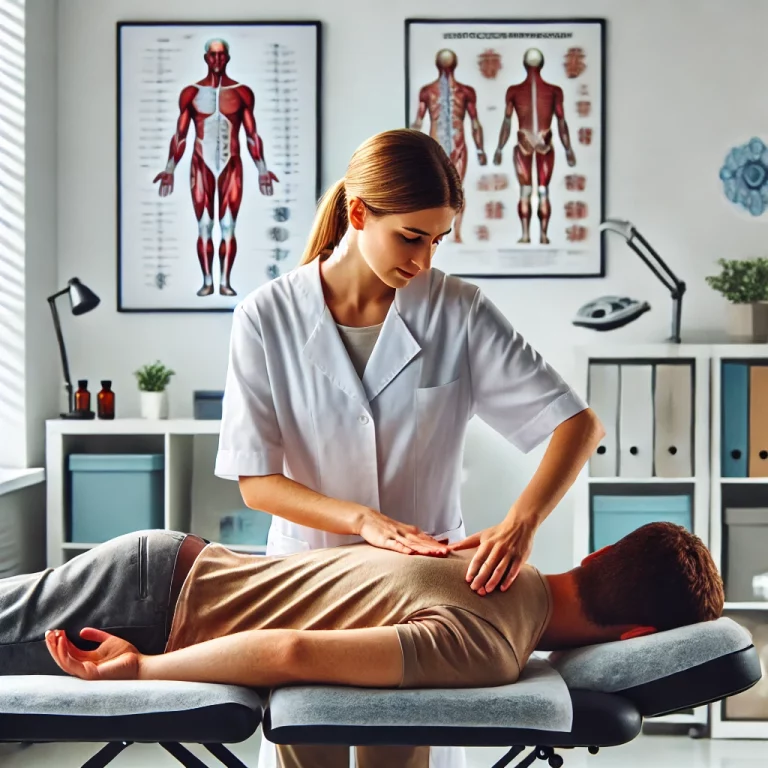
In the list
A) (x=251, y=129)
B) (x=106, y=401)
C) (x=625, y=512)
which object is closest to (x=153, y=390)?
(x=106, y=401)

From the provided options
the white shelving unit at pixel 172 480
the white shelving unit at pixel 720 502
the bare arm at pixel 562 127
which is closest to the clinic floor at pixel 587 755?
the white shelving unit at pixel 720 502

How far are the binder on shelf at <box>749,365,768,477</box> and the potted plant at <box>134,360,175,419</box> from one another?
1787mm

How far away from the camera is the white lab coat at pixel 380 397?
174 centimetres

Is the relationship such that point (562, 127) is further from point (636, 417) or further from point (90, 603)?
point (90, 603)

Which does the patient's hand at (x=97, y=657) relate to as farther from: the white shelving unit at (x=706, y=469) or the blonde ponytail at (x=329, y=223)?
the white shelving unit at (x=706, y=469)

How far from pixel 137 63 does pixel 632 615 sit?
253 centimetres

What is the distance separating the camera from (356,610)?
1.52 meters

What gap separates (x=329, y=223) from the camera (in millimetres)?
1837

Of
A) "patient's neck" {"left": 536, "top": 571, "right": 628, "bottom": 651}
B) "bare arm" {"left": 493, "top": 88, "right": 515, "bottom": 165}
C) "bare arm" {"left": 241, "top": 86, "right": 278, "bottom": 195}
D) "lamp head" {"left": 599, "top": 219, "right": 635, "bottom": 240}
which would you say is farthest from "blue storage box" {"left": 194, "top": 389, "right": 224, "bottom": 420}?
"patient's neck" {"left": 536, "top": 571, "right": 628, "bottom": 651}

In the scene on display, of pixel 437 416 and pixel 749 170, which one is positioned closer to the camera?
pixel 437 416

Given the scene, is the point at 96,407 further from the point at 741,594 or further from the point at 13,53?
the point at 741,594

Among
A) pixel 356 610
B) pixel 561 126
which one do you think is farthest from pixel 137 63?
pixel 356 610

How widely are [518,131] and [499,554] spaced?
2064 millimetres

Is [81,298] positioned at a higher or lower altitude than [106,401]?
higher
